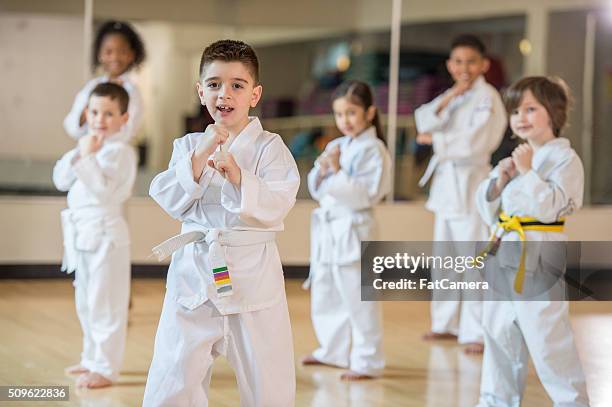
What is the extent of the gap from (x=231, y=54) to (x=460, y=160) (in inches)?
94.6

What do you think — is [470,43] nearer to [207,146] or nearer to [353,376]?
[353,376]

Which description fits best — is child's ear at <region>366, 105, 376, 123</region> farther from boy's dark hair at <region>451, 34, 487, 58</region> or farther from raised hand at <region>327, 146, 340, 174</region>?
→ boy's dark hair at <region>451, 34, 487, 58</region>

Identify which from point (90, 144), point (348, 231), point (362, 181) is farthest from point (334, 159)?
point (90, 144)

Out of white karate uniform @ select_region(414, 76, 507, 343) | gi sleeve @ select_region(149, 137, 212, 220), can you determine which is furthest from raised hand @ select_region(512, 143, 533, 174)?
white karate uniform @ select_region(414, 76, 507, 343)

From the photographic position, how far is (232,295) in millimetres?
2365

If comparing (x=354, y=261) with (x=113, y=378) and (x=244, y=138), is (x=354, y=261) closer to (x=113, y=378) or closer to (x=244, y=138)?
(x=113, y=378)

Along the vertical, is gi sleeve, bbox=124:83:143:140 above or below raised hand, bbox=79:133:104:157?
above

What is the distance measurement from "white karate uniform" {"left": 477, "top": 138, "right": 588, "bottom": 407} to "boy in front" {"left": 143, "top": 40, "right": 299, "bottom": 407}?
81 cm

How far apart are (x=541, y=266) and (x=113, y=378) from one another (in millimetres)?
1426

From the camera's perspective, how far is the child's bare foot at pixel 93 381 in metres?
3.33

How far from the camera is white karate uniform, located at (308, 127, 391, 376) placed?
12.3 feet

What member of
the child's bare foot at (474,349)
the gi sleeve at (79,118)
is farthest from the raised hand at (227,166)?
the child's bare foot at (474,349)

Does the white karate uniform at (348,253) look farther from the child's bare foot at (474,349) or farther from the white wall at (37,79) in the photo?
the white wall at (37,79)

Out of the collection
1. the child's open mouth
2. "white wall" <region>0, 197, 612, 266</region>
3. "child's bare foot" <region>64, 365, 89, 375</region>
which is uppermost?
the child's open mouth
